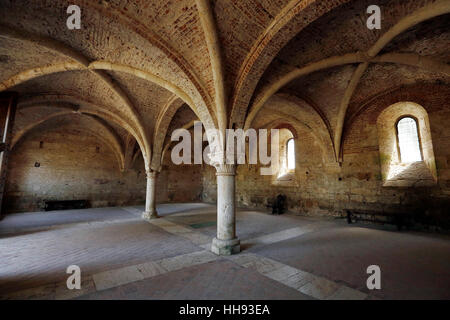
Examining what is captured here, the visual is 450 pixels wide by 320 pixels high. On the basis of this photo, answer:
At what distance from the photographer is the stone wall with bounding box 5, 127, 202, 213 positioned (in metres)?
10.3

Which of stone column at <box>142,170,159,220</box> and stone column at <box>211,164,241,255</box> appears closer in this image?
stone column at <box>211,164,241,255</box>

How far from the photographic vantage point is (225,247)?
4281 millimetres

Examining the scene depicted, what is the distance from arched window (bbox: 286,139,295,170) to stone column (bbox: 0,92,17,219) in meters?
10.3

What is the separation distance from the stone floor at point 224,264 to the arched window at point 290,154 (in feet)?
15.6

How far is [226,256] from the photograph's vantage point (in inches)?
164

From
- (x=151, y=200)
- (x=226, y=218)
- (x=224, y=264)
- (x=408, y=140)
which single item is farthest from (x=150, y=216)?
(x=408, y=140)

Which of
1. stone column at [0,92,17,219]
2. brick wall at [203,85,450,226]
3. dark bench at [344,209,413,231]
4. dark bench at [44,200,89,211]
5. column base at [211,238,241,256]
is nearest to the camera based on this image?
stone column at [0,92,17,219]

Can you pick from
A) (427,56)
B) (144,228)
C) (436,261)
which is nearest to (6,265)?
(144,228)

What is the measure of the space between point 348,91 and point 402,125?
2536 millimetres

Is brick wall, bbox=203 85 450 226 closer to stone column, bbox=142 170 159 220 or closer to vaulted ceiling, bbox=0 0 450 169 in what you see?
vaulted ceiling, bbox=0 0 450 169

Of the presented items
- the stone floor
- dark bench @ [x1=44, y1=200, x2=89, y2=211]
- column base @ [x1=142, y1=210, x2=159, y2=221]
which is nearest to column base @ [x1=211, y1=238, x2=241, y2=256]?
the stone floor

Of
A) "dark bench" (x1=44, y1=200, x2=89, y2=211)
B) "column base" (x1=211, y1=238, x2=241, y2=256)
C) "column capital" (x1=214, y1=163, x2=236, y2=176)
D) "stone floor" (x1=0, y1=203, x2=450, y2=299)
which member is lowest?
"stone floor" (x1=0, y1=203, x2=450, y2=299)

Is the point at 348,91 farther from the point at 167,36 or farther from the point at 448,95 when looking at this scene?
the point at 167,36

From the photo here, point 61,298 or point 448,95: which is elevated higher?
point 448,95
